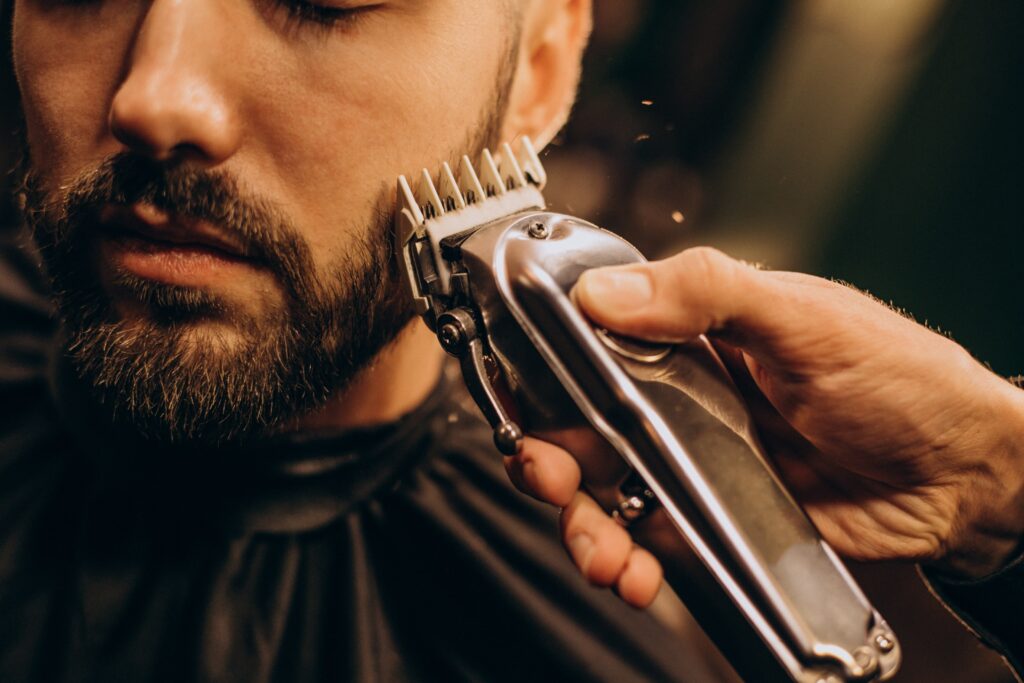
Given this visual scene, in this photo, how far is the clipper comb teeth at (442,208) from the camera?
0.68 m

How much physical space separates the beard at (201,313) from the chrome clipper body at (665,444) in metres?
0.16

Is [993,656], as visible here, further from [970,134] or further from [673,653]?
[970,134]

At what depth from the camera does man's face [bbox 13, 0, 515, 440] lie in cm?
65

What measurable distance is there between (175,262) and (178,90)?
164mm

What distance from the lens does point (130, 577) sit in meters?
0.79

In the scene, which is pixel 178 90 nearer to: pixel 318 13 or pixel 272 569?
pixel 318 13

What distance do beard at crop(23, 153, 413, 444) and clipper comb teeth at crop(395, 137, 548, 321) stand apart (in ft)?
0.19

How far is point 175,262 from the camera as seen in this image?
69cm

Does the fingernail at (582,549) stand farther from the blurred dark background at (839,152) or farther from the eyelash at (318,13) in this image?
the blurred dark background at (839,152)

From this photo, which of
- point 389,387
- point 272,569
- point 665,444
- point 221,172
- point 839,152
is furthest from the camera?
point 839,152

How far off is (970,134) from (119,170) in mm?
1495

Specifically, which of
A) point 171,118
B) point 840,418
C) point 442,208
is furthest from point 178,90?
point 840,418

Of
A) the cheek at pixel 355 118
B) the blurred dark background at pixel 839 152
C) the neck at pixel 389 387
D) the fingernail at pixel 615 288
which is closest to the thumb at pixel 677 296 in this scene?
the fingernail at pixel 615 288

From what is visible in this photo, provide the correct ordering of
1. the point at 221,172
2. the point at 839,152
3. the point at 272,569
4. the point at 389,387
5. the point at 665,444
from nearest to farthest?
the point at 665,444, the point at 221,172, the point at 272,569, the point at 389,387, the point at 839,152
